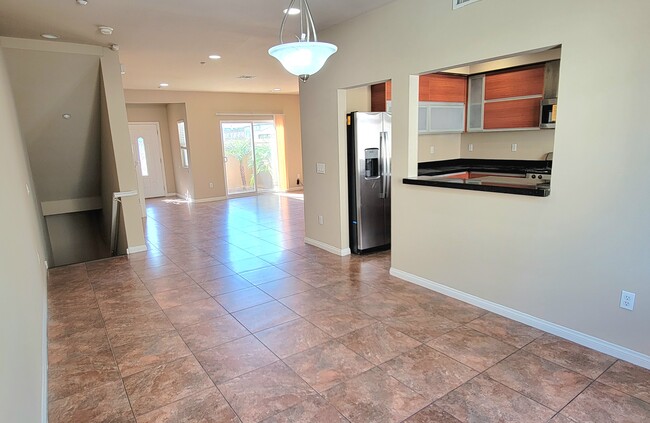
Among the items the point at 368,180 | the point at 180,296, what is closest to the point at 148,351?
the point at 180,296

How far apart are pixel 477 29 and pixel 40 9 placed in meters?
3.83

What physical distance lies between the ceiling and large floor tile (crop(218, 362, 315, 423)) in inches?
122

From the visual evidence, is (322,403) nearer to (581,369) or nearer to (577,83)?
(581,369)

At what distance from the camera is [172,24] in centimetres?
393

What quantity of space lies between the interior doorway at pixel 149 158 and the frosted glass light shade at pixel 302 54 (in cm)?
878

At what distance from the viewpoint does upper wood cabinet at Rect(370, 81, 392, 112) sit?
4898 millimetres

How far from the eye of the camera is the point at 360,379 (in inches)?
94.0

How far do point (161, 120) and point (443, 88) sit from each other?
7.63 meters

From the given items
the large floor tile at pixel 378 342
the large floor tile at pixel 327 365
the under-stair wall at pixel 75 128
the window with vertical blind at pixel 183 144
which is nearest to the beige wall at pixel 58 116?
the under-stair wall at pixel 75 128

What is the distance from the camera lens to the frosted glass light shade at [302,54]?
2.10 metres

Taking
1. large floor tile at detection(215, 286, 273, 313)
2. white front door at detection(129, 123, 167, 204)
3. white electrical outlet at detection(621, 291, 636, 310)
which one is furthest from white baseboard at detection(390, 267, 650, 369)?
white front door at detection(129, 123, 167, 204)

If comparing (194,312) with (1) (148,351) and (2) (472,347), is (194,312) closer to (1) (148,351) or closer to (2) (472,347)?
(1) (148,351)

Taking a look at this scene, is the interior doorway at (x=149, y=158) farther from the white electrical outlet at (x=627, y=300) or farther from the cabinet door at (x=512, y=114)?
the white electrical outlet at (x=627, y=300)

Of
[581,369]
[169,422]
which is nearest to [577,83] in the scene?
[581,369]
